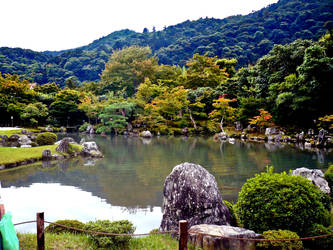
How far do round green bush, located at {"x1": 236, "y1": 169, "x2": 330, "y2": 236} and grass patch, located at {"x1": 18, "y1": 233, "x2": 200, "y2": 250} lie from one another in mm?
1206

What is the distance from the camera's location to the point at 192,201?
14.9 ft

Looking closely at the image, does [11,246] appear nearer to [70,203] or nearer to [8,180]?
[70,203]

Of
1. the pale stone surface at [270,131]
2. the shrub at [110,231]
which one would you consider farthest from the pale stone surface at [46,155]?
the pale stone surface at [270,131]

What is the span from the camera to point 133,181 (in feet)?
31.2

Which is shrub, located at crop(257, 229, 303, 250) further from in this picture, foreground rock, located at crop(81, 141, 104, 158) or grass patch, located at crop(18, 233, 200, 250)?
foreground rock, located at crop(81, 141, 104, 158)

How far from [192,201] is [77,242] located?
2.08 meters

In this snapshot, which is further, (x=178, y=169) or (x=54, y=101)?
(x=54, y=101)

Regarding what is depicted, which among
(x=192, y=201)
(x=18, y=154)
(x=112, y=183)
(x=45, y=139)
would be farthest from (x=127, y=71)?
(x=192, y=201)

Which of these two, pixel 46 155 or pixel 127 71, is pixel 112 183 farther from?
pixel 127 71

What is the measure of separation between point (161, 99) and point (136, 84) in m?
14.0

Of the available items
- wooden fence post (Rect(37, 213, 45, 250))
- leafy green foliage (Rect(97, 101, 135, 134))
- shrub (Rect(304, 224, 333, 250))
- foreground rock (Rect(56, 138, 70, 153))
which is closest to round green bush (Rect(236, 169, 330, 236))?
shrub (Rect(304, 224, 333, 250))

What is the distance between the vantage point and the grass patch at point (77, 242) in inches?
153

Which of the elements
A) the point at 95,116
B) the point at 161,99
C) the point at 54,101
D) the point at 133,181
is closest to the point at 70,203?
the point at 133,181

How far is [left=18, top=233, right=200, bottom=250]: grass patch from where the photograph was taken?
3889 mm
